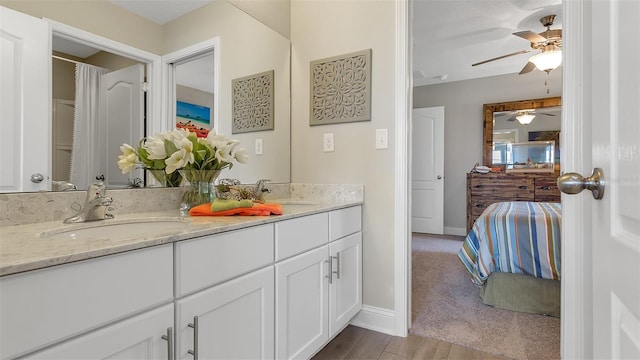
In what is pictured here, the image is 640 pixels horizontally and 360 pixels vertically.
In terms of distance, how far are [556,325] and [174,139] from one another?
2465mm

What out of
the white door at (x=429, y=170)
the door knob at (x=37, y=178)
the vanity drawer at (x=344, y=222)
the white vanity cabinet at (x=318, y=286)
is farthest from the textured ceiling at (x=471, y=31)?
the door knob at (x=37, y=178)

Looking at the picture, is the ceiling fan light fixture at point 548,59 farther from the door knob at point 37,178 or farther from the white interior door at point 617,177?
the door knob at point 37,178

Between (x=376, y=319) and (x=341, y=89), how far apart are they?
147cm

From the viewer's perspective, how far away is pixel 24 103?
106 centimetres

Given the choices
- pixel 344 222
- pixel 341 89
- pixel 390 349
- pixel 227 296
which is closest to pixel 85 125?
pixel 227 296

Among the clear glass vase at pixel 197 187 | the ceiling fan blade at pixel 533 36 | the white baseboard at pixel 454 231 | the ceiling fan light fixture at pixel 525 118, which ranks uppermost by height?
the ceiling fan blade at pixel 533 36

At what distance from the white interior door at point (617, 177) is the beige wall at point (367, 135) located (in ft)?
4.22

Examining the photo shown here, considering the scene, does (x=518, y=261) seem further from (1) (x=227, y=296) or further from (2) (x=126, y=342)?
(2) (x=126, y=342)

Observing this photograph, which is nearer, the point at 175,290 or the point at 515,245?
the point at 175,290

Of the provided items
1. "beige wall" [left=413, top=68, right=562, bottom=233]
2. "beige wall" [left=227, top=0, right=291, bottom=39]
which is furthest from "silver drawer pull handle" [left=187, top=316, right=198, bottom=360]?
"beige wall" [left=413, top=68, right=562, bottom=233]

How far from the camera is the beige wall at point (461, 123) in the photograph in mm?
4738

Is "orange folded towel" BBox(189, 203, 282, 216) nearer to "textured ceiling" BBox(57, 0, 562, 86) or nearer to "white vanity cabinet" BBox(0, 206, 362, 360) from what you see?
"white vanity cabinet" BBox(0, 206, 362, 360)

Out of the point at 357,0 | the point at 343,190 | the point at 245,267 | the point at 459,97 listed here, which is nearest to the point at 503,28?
the point at 459,97

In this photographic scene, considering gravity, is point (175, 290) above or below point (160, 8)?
below
